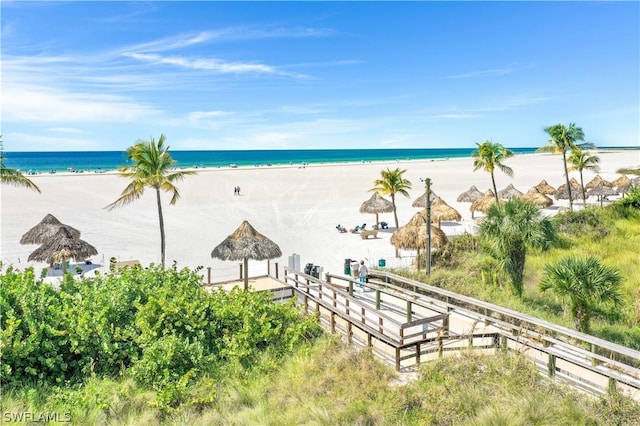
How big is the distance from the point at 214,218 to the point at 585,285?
2283cm

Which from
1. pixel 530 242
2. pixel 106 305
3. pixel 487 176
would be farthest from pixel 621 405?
pixel 487 176

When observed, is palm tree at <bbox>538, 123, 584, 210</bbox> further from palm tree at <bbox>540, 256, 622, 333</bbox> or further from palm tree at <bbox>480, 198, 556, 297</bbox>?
palm tree at <bbox>540, 256, 622, 333</bbox>

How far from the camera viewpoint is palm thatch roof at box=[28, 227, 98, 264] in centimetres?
1398

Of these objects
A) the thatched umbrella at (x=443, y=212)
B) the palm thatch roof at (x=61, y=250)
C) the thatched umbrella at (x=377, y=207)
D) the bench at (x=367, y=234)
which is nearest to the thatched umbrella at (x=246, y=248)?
the palm thatch roof at (x=61, y=250)

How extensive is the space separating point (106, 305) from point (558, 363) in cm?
876

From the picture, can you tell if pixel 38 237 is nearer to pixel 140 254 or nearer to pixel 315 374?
pixel 140 254

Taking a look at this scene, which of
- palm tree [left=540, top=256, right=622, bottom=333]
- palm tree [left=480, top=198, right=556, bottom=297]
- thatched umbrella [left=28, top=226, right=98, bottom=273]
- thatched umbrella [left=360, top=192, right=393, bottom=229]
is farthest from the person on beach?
thatched umbrella [left=360, top=192, right=393, bottom=229]

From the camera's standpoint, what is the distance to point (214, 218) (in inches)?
1116

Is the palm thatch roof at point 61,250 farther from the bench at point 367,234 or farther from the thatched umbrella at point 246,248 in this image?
the bench at point 367,234

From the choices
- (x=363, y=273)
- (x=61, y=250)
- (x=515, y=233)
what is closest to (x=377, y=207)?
(x=363, y=273)

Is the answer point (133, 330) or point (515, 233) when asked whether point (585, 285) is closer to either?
point (515, 233)

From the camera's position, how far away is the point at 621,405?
587 cm

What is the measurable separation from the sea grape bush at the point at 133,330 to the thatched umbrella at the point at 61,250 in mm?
5615

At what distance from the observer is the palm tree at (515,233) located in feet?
39.4
